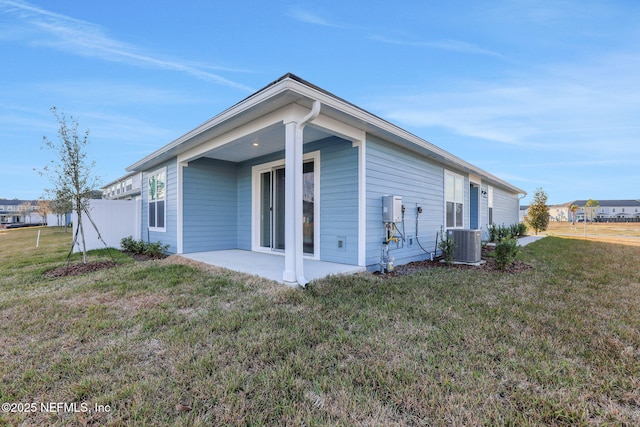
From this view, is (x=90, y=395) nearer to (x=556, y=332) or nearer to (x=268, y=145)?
(x=556, y=332)

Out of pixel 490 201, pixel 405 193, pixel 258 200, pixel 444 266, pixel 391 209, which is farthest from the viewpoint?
pixel 490 201

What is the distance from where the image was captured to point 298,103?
3.79 m

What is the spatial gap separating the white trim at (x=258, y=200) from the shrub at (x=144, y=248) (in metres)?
2.27

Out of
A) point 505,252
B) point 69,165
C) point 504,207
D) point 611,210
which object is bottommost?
point 505,252

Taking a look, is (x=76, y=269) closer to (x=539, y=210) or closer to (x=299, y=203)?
(x=299, y=203)

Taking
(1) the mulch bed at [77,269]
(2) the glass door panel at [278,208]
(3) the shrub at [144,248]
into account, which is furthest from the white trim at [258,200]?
(1) the mulch bed at [77,269]

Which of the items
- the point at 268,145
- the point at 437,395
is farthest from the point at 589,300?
the point at 268,145

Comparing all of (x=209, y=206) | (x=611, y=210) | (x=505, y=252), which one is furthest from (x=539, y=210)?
(x=611, y=210)

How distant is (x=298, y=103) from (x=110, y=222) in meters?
7.81

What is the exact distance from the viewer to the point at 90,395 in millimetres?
1655

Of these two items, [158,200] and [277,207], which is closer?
[277,207]

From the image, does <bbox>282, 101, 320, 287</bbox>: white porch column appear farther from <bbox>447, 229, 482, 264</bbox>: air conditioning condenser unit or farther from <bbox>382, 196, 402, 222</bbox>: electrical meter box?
<bbox>447, 229, 482, 264</bbox>: air conditioning condenser unit

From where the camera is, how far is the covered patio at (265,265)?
14.6 feet

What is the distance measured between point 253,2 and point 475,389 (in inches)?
313
